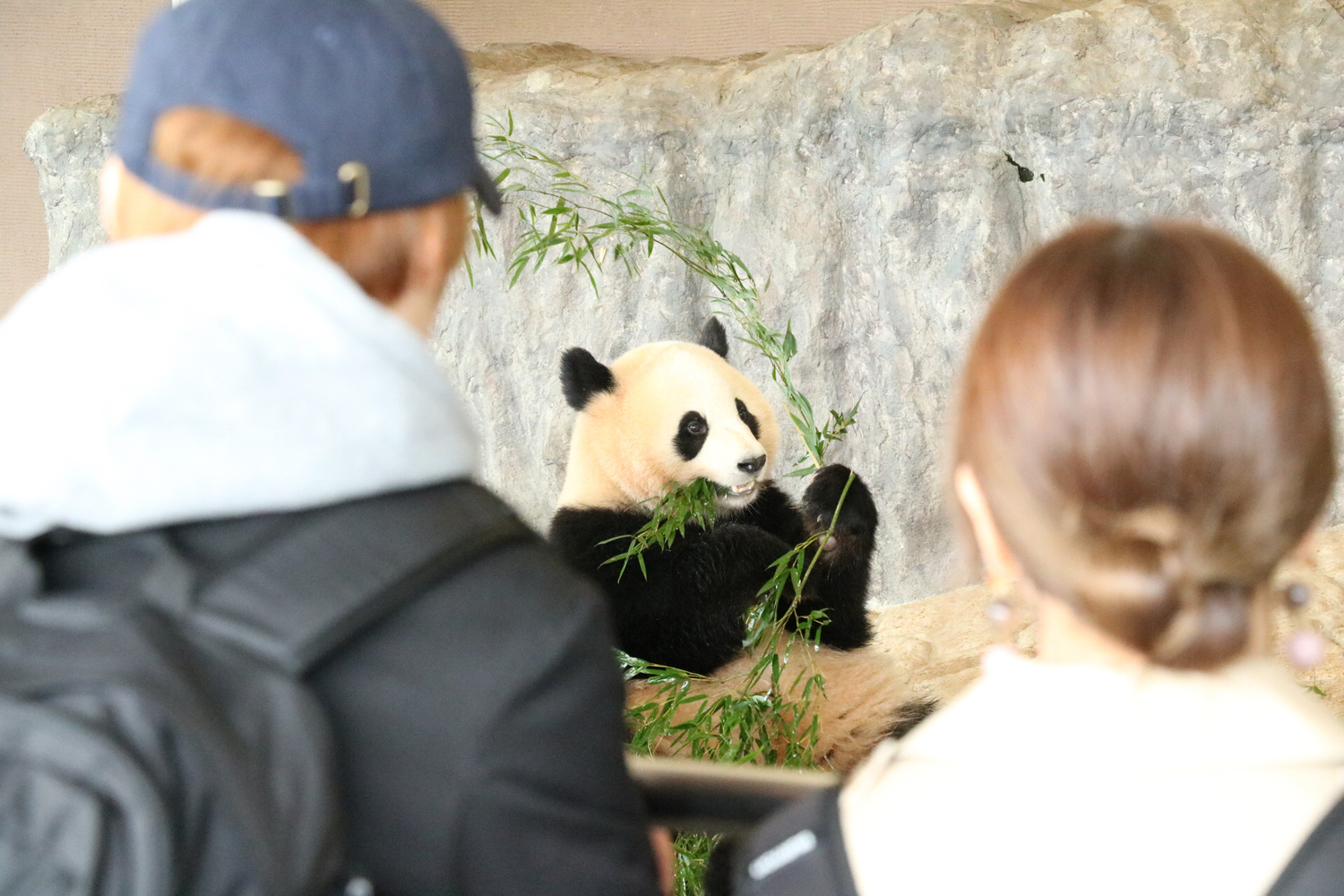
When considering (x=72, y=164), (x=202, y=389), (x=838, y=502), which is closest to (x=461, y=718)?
(x=202, y=389)

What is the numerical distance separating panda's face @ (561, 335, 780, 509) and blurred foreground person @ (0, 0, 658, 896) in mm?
1265

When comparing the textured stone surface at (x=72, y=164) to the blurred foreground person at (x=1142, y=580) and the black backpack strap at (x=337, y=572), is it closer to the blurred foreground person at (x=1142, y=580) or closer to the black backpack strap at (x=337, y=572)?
the black backpack strap at (x=337, y=572)

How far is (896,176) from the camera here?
124 inches

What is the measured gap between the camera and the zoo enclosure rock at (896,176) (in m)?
2.88

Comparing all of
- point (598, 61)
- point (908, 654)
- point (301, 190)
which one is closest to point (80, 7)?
point (598, 61)

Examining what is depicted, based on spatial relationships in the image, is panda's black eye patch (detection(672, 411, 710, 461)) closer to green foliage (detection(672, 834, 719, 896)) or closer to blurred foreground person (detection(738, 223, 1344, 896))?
green foliage (detection(672, 834, 719, 896))

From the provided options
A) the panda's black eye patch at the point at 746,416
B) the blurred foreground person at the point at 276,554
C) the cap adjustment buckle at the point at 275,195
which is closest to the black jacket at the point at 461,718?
the blurred foreground person at the point at 276,554

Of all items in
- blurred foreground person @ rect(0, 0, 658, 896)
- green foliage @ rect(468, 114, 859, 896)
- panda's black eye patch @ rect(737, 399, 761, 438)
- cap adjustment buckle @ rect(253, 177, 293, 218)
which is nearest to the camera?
blurred foreground person @ rect(0, 0, 658, 896)

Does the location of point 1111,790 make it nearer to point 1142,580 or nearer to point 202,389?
Answer: point 1142,580

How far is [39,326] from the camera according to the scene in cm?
53

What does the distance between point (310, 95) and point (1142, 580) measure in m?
0.47

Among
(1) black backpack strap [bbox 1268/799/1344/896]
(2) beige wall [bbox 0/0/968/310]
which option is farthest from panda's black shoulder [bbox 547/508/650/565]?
(2) beige wall [bbox 0/0/968/310]

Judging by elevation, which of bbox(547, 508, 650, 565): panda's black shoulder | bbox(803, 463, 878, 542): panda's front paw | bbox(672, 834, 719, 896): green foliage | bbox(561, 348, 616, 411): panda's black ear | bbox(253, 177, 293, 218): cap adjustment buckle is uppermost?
bbox(253, 177, 293, 218): cap adjustment buckle

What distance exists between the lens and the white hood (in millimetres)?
505
